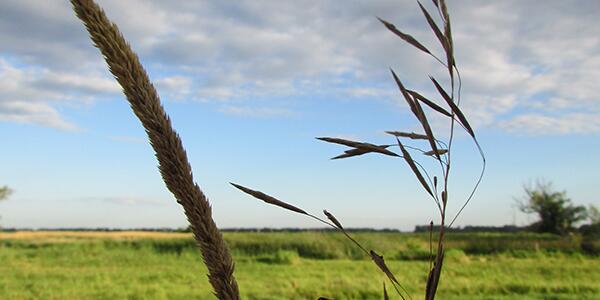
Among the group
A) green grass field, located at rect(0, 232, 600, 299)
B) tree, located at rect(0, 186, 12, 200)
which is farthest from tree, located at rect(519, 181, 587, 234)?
tree, located at rect(0, 186, 12, 200)

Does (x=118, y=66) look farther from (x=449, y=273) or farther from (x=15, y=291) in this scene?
(x=449, y=273)

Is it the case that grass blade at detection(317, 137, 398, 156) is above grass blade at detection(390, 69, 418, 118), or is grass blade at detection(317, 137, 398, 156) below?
below

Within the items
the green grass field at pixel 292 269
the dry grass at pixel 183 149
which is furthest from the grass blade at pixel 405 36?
the green grass field at pixel 292 269

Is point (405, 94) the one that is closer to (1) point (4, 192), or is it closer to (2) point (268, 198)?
(2) point (268, 198)

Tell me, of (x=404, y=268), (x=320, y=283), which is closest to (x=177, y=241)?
(x=404, y=268)

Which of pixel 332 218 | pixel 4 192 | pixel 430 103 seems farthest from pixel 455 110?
pixel 4 192

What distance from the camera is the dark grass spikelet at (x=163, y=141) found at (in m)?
0.60

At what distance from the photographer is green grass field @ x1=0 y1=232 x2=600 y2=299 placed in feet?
39.1

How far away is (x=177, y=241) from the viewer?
25.6 m

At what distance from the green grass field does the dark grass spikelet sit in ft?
12.5

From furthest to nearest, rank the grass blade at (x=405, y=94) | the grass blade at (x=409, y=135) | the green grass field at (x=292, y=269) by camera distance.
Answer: the green grass field at (x=292, y=269) < the grass blade at (x=409, y=135) < the grass blade at (x=405, y=94)

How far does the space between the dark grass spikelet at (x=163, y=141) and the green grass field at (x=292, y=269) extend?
380cm

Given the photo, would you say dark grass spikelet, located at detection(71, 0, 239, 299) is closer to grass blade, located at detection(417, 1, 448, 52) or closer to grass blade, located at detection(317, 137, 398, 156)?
grass blade, located at detection(317, 137, 398, 156)

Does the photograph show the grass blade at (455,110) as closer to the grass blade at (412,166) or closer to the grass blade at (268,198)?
the grass blade at (412,166)
